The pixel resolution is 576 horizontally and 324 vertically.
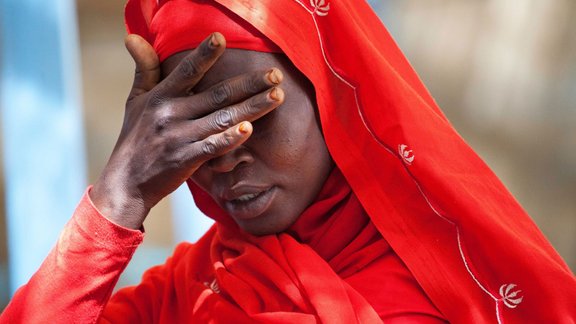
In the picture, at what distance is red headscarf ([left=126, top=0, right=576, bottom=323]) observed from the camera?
1.11 meters

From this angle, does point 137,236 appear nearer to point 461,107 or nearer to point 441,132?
point 441,132

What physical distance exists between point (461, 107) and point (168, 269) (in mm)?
1654

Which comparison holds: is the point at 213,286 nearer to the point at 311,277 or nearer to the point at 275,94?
the point at 311,277

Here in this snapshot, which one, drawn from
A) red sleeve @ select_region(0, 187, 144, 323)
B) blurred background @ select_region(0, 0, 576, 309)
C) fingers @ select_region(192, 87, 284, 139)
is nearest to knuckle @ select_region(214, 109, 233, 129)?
fingers @ select_region(192, 87, 284, 139)

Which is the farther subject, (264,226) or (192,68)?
(264,226)

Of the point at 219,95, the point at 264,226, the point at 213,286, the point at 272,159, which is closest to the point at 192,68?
the point at 219,95

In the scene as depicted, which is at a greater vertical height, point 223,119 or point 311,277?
point 223,119

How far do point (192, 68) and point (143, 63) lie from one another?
12cm

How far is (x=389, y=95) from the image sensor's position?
1.15 m

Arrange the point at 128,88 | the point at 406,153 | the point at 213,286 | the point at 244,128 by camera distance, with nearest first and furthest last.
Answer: the point at 244,128, the point at 406,153, the point at 213,286, the point at 128,88

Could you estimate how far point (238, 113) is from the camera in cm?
107

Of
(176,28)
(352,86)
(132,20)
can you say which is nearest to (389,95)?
(352,86)

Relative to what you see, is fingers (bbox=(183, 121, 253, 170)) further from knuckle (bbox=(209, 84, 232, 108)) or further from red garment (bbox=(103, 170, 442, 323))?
red garment (bbox=(103, 170, 442, 323))

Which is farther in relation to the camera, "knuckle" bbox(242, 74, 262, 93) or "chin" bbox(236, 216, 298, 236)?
"chin" bbox(236, 216, 298, 236)
